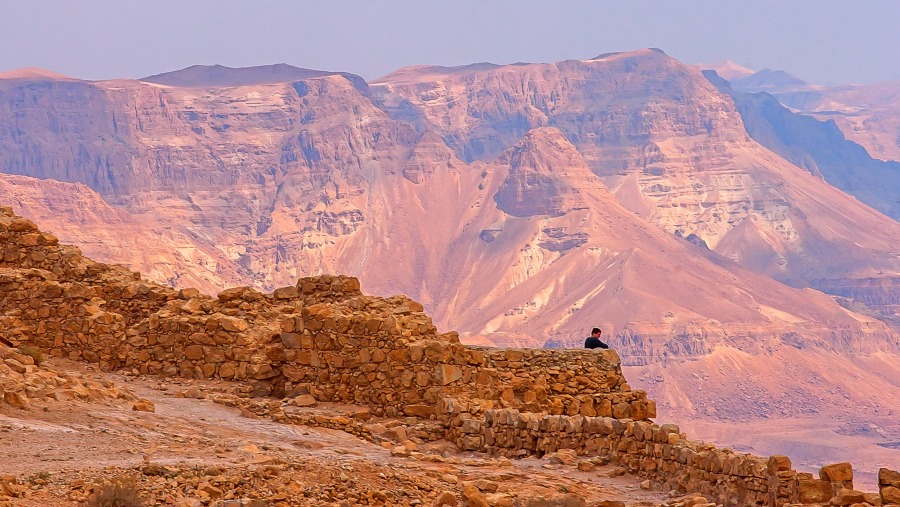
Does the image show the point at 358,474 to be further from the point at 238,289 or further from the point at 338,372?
the point at 238,289

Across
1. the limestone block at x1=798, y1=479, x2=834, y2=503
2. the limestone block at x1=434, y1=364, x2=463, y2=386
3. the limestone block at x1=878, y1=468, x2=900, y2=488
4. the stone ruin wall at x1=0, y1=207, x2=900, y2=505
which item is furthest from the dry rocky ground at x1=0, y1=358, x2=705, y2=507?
the limestone block at x1=878, y1=468, x2=900, y2=488

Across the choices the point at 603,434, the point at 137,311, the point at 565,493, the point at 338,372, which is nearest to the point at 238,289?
the point at 137,311

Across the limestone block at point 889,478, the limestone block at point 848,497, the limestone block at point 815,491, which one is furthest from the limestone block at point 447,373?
the limestone block at point 889,478

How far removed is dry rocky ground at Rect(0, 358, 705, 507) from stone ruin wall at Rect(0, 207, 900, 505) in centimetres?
42

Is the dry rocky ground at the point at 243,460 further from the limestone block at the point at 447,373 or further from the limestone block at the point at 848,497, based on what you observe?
the limestone block at the point at 848,497

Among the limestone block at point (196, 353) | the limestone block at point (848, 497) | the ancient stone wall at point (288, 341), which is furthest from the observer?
the limestone block at point (196, 353)

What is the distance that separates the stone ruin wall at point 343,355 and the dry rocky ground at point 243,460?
416mm

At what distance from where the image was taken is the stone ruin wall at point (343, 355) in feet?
62.7

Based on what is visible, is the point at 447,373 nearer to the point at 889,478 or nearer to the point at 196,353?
the point at 196,353

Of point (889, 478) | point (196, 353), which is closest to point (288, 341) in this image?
point (196, 353)

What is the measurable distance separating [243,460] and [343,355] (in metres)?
5.43

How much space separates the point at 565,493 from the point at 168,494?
413cm

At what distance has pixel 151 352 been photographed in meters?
22.9

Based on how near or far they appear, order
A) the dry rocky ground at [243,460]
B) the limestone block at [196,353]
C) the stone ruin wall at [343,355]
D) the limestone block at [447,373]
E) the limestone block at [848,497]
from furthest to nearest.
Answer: the limestone block at [196,353] → the limestone block at [447,373] → the stone ruin wall at [343,355] → the dry rocky ground at [243,460] → the limestone block at [848,497]
